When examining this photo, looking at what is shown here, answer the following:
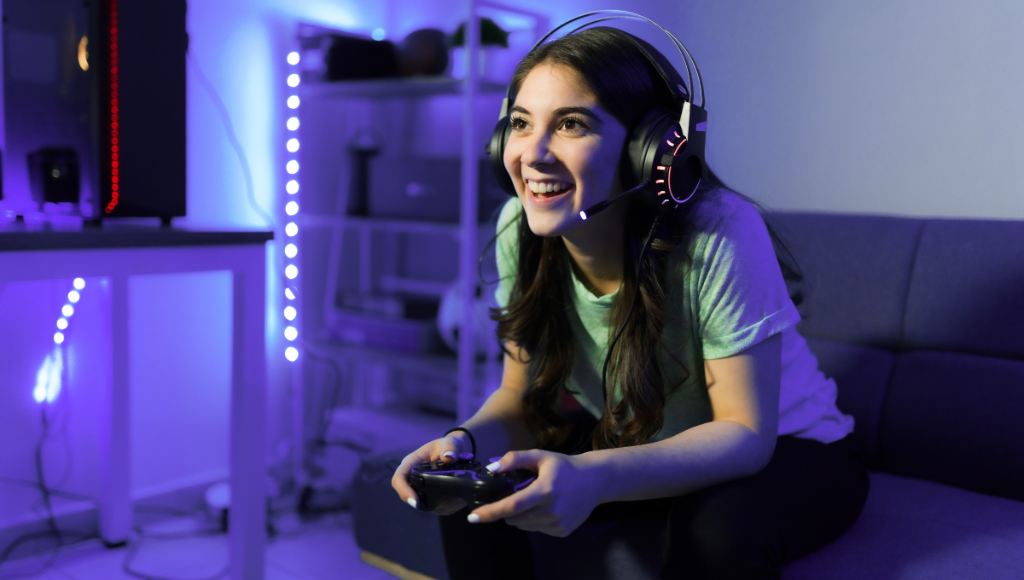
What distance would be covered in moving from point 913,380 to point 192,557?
1.51 m

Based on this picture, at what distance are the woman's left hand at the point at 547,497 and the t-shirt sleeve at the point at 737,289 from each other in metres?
0.26

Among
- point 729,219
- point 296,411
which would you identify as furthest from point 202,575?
point 729,219

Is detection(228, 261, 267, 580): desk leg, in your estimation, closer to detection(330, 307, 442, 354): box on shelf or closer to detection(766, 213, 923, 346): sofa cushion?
detection(330, 307, 442, 354): box on shelf

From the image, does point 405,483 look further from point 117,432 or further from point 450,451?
point 117,432

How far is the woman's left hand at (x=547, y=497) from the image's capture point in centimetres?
84

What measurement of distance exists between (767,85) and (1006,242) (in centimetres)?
68

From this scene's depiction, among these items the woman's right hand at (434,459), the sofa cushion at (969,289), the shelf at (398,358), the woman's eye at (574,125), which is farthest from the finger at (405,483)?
the shelf at (398,358)

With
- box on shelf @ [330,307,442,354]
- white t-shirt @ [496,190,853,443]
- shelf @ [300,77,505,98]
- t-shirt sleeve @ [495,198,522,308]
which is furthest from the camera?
box on shelf @ [330,307,442,354]

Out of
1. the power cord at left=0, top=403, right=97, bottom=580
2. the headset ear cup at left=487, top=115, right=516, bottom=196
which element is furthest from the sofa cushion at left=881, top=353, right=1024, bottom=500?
the power cord at left=0, top=403, right=97, bottom=580

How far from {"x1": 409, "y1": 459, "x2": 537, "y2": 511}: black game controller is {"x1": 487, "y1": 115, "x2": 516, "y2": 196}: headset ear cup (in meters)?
0.38

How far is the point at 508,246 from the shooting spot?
4.19 ft

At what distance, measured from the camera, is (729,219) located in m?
1.08

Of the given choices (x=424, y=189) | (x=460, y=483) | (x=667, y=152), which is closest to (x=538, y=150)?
(x=667, y=152)

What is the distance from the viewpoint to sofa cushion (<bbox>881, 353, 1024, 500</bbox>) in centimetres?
138
